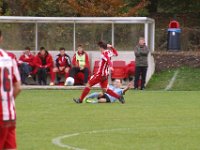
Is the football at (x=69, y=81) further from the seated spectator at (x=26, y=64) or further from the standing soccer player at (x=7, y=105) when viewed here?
the standing soccer player at (x=7, y=105)

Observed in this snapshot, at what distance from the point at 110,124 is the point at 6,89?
7258 millimetres

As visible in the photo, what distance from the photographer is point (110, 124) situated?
1564 cm

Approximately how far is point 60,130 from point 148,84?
15.4 meters

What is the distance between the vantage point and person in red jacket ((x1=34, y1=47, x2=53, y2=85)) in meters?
29.2

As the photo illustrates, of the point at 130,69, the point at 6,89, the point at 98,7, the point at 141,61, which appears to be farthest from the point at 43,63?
the point at 6,89

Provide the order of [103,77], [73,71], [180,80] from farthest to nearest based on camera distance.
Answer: [180,80] → [73,71] → [103,77]

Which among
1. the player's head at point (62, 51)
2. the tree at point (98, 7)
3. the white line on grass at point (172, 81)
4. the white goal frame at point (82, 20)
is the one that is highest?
the tree at point (98, 7)

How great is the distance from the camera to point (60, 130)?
14.5 meters

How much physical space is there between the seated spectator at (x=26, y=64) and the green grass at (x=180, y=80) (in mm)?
4573

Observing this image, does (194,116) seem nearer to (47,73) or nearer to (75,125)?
(75,125)

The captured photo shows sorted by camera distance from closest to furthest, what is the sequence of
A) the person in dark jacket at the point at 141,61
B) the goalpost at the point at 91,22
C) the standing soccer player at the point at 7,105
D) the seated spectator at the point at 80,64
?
1. the standing soccer player at the point at 7,105
2. the person in dark jacket at the point at 141,61
3. the seated spectator at the point at 80,64
4. the goalpost at the point at 91,22

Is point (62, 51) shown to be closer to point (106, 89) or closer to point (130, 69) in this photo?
point (130, 69)

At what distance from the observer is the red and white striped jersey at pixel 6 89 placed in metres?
8.50

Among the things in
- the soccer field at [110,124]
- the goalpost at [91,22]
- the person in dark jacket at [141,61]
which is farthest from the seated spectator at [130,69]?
the soccer field at [110,124]
